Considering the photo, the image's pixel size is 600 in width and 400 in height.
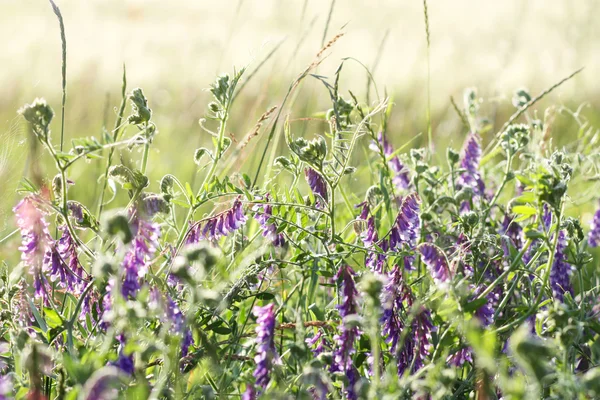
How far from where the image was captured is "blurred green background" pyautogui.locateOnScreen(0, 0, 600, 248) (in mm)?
4195

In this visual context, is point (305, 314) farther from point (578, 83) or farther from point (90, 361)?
point (578, 83)

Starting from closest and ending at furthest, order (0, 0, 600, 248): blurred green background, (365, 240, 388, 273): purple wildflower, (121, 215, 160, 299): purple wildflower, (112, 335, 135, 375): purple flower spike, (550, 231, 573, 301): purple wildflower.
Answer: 1. (112, 335, 135, 375): purple flower spike
2. (121, 215, 160, 299): purple wildflower
3. (365, 240, 388, 273): purple wildflower
4. (550, 231, 573, 301): purple wildflower
5. (0, 0, 600, 248): blurred green background

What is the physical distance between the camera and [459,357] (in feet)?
6.04

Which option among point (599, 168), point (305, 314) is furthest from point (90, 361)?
point (599, 168)

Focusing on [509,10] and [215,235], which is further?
[509,10]

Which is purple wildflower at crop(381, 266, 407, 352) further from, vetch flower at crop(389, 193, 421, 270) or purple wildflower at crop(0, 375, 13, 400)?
purple wildflower at crop(0, 375, 13, 400)

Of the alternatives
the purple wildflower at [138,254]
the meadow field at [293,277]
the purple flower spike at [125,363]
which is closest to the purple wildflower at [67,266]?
the meadow field at [293,277]

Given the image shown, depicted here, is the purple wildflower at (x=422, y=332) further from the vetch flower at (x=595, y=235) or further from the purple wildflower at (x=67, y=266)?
the vetch flower at (x=595, y=235)

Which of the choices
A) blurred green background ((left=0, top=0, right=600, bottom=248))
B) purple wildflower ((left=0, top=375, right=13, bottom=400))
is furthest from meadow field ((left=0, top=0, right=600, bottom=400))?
blurred green background ((left=0, top=0, right=600, bottom=248))

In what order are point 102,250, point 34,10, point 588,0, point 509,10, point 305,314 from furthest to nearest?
point 509,10, point 34,10, point 588,0, point 305,314, point 102,250

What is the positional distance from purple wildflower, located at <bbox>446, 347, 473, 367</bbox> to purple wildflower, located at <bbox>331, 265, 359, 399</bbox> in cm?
27

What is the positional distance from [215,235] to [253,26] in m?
8.52

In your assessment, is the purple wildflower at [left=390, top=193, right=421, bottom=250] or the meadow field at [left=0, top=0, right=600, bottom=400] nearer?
the meadow field at [left=0, top=0, right=600, bottom=400]

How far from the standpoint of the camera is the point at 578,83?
547 centimetres
